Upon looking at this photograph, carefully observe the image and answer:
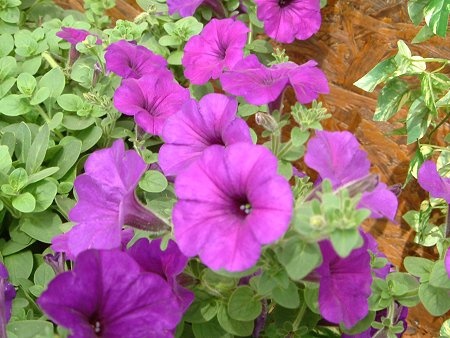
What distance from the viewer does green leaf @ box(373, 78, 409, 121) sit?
4.42 feet

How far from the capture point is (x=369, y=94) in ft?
4.77

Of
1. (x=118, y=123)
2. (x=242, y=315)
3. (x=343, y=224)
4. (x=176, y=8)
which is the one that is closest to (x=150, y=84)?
(x=118, y=123)

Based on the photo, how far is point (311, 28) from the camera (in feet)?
4.50

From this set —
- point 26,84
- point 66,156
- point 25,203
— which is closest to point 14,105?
point 26,84

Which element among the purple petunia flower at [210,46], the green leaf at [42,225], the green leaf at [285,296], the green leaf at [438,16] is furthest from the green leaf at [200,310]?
the green leaf at [438,16]

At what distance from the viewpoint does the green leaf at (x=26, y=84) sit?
129 centimetres

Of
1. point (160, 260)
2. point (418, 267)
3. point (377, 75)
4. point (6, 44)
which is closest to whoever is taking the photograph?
point (160, 260)

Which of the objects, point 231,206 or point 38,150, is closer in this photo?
point 231,206

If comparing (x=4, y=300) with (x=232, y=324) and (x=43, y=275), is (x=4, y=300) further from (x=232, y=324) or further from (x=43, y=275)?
(x=232, y=324)

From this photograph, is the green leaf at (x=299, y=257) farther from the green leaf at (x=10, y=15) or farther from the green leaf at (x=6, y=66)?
the green leaf at (x=10, y=15)

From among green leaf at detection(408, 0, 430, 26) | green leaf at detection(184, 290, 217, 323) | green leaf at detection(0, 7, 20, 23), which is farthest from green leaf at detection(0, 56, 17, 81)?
green leaf at detection(408, 0, 430, 26)

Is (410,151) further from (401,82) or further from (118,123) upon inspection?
(118,123)

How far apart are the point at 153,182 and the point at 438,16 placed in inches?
24.1

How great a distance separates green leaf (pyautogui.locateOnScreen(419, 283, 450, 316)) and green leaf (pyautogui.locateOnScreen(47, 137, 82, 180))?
0.66m
